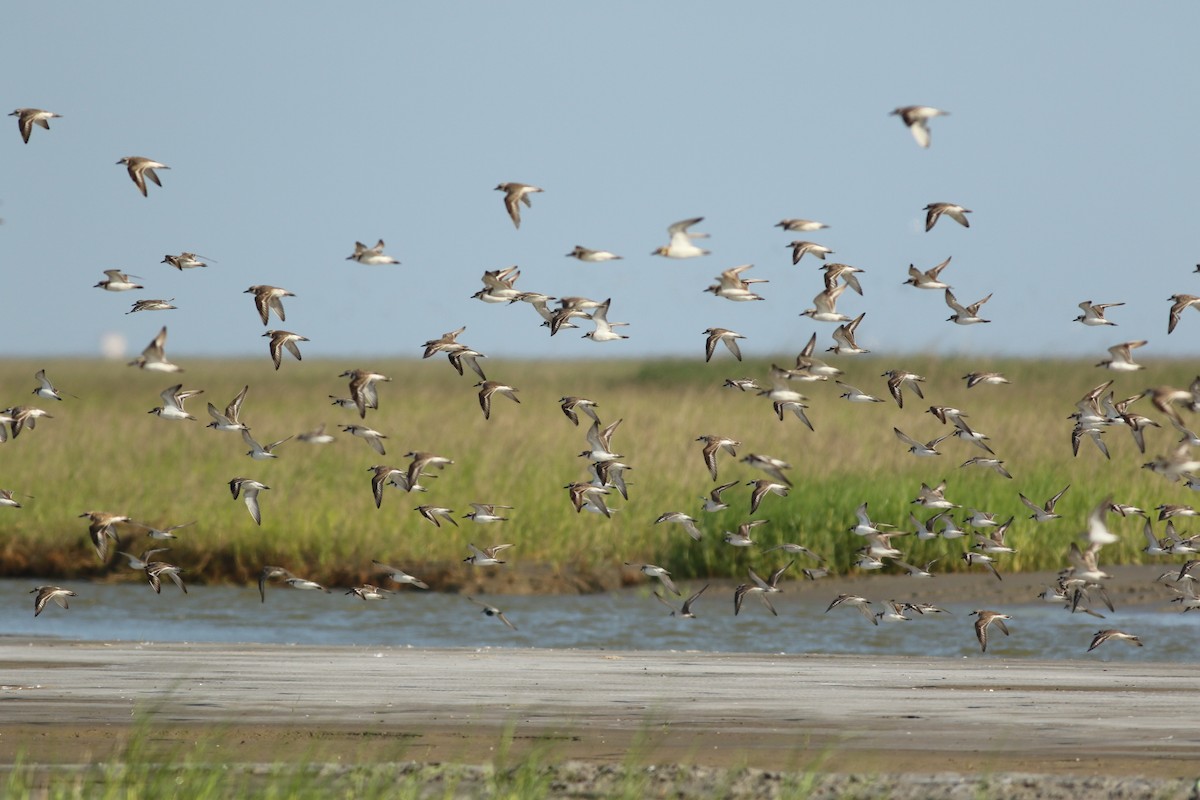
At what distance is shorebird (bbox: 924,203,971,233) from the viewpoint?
1817 cm

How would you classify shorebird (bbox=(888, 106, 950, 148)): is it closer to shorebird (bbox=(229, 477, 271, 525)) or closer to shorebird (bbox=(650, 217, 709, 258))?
shorebird (bbox=(650, 217, 709, 258))

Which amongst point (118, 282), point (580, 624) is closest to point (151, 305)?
point (118, 282)

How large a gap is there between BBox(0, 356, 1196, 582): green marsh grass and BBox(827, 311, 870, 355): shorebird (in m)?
9.98

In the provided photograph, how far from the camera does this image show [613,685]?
1628 cm

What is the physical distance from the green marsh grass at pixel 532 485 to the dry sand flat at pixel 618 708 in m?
8.84

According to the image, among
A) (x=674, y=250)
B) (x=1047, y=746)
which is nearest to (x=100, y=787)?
(x=1047, y=746)

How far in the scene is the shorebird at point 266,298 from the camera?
18.3 meters

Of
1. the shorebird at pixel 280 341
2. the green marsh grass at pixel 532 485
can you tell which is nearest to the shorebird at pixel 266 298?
the shorebird at pixel 280 341

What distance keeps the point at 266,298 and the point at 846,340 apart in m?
5.80

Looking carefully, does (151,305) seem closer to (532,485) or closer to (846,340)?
(846,340)

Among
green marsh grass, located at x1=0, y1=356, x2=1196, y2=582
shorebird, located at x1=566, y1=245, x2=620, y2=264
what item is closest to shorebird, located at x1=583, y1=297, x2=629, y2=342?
shorebird, located at x1=566, y1=245, x2=620, y2=264

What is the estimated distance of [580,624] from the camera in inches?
964

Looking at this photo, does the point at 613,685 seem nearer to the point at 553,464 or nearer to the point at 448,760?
the point at 448,760

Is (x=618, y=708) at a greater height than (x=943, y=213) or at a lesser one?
lesser
